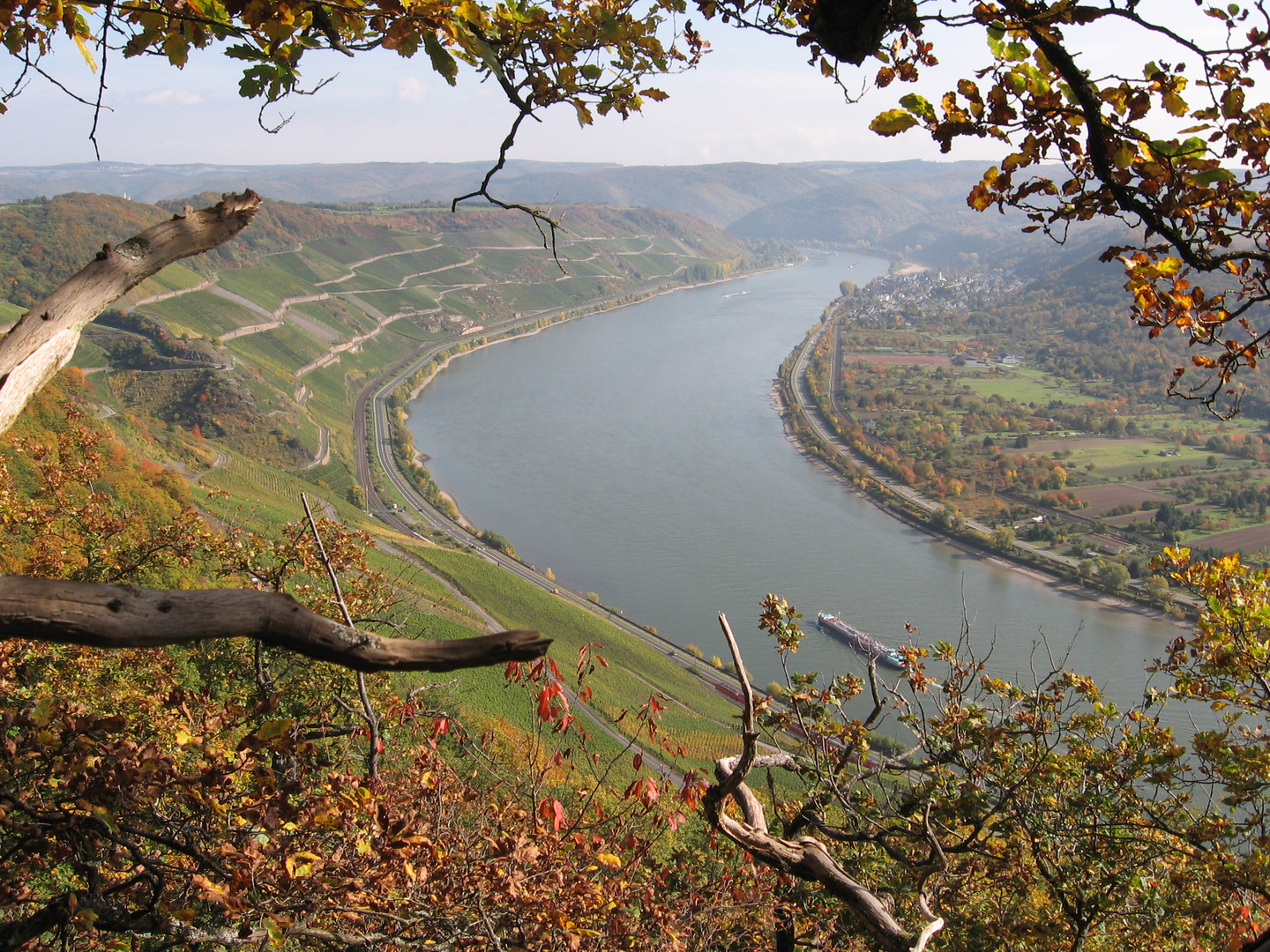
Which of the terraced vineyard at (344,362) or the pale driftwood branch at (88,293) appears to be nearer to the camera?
the pale driftwood branch at (88,293)

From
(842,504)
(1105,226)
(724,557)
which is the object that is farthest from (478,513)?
(1105,226)

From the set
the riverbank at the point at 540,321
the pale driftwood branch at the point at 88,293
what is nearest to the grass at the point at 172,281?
the riverbank at the point at 540,321

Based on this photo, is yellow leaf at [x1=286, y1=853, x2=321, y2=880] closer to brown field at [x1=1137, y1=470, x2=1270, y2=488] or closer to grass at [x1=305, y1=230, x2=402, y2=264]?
brown field at [x1=1137, y1=470, x2=1270, y2=488]

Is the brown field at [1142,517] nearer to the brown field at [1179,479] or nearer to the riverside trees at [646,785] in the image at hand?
the brown field at [1179,479]

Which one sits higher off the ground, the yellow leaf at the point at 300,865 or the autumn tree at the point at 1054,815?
the yellow leaf at the point at 300,865

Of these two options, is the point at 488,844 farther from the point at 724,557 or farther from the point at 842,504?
the point at 842,504

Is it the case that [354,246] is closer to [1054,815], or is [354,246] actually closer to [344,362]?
[344,362]
